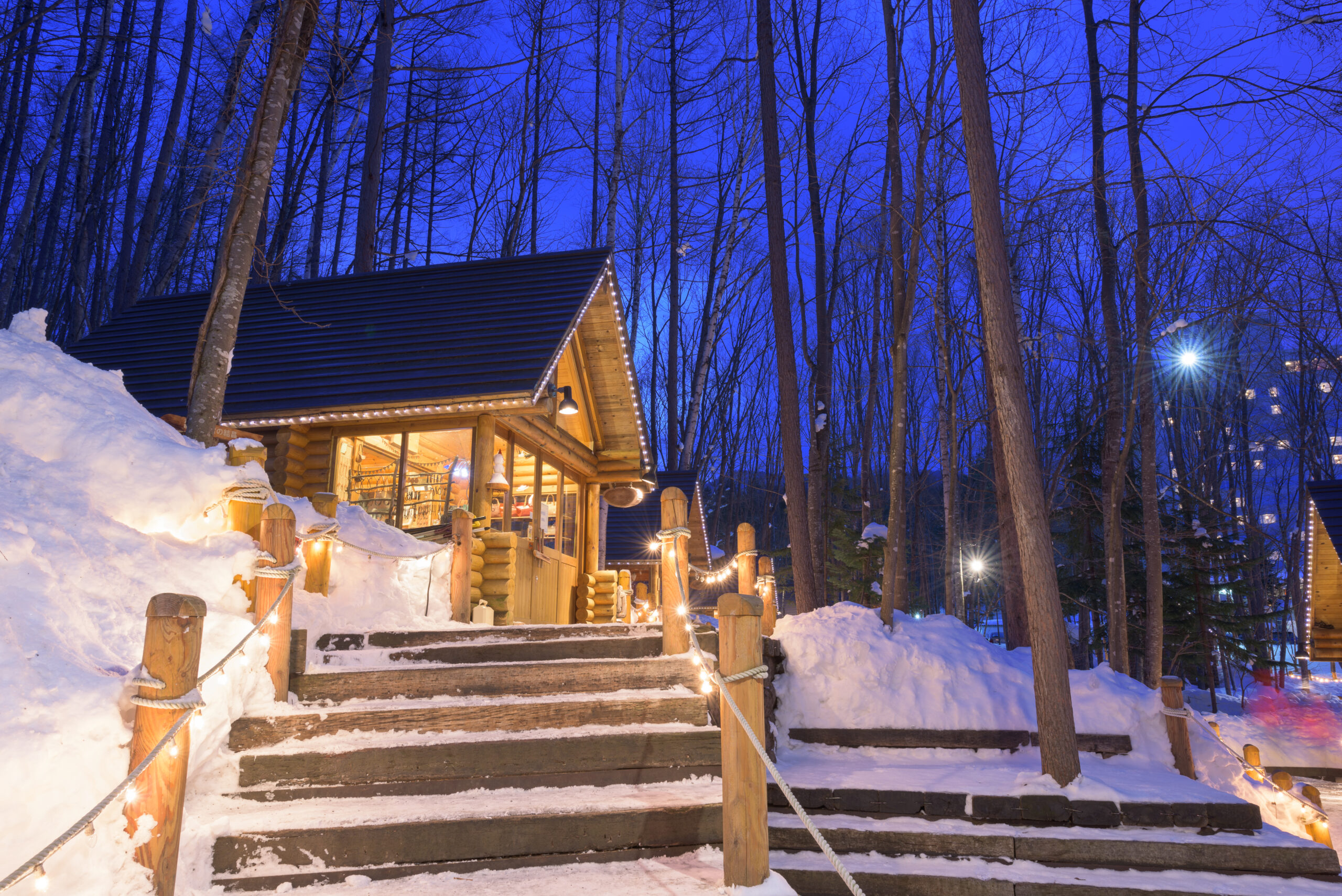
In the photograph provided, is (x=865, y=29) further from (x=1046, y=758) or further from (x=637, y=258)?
(x=1046, y=758)

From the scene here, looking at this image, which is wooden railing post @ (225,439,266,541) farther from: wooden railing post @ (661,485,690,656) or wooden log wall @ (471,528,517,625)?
wooden log wall @ (471,528,517,625)

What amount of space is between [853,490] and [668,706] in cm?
2456

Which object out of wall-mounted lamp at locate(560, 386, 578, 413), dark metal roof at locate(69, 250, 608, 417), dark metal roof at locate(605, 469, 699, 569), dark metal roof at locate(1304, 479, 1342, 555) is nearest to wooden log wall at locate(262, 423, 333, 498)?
dark metal roof at locate(69, 250, 608, 417)

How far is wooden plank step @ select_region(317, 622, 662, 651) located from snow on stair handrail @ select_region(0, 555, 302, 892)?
1.50 meters

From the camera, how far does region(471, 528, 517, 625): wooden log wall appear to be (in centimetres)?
1022

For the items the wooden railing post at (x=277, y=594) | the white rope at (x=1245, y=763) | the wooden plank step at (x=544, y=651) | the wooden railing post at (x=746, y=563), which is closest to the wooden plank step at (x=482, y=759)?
the wooden railing post at (x=277, y=594)

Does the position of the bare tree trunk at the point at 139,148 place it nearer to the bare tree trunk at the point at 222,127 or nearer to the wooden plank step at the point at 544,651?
the bare tree trunk at the point at 222,127

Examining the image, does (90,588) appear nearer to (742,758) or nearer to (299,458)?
(742,758)

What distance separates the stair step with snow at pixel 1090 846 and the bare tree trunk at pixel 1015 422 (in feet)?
3.32

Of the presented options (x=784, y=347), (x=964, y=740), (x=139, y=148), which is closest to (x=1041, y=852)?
(x=964, y=740)

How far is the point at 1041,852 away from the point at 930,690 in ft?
9.34

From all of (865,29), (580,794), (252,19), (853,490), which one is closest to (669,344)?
(853,490)

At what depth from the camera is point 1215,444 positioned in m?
28.8

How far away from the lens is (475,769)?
4.45 metres
